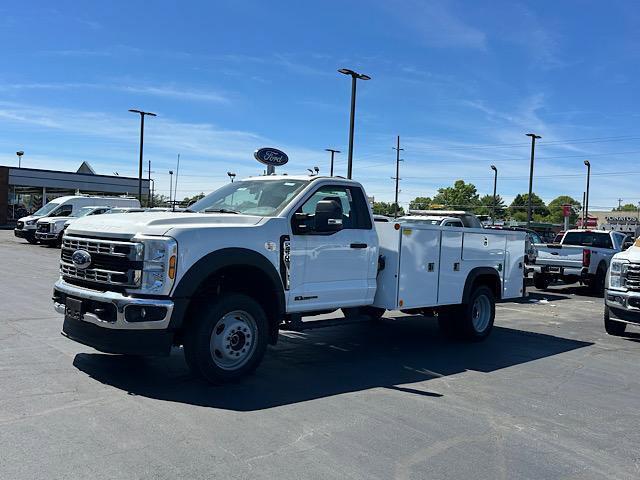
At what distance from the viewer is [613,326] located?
1060 centimetres

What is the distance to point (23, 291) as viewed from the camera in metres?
12.2

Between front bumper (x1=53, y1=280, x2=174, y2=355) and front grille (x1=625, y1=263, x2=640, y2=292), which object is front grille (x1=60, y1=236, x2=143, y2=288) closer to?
front bumper (x1=53, y1=280, x2=174, y2=355)

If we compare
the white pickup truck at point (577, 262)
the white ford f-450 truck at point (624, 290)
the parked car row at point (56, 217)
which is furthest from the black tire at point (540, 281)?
the parked car row at point (56, 217)

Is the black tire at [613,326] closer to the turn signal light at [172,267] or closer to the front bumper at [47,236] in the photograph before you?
the turn signal light at [172,267]

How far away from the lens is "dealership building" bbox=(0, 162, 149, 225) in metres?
50.5

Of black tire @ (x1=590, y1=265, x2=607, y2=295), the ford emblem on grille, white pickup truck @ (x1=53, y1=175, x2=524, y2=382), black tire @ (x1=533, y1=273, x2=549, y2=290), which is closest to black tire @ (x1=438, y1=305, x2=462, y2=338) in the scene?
white pickup truck @ (x1=53, y1=175, x2=524, y2=382)

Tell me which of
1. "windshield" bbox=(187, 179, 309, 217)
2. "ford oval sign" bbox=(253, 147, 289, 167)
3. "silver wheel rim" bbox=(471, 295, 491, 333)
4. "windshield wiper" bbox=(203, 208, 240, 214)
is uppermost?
"ford oval sign" bbox=(253, 147, 289, 167)

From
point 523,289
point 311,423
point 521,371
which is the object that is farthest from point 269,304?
point 523,289

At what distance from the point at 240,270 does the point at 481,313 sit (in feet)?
15.5

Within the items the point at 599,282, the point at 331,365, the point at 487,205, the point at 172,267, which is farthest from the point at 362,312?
the point at 487,205

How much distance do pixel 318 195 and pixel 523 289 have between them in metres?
5.04

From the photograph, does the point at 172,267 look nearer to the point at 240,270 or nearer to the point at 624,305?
the point at 240,270

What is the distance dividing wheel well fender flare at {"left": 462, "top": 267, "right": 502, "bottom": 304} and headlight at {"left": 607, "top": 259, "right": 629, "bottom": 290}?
2.01m

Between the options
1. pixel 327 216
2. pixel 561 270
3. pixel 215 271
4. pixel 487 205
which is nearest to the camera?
pixel 215 271
